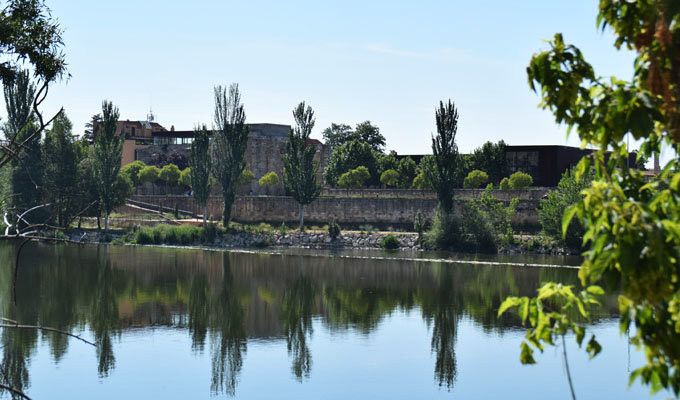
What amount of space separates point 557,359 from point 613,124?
601 inches

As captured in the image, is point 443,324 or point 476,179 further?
point 476,179

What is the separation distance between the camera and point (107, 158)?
165ft

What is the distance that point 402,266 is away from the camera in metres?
38.1

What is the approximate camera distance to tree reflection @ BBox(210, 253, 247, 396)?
16.6 meters

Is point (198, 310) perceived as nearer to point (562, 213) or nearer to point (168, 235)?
point (562, 213)

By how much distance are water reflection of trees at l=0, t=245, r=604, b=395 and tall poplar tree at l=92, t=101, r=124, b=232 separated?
9367 millimetres

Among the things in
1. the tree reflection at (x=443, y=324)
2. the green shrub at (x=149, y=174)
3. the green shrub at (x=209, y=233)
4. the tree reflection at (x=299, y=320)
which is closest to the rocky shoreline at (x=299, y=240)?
the green shrub at (x=209, y=233)

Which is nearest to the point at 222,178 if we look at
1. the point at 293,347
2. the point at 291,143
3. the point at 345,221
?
the point at 291,143

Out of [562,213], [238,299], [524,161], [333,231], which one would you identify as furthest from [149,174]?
[238,299]

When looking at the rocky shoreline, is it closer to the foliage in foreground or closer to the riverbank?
the riverbank

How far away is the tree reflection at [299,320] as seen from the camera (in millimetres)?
18188

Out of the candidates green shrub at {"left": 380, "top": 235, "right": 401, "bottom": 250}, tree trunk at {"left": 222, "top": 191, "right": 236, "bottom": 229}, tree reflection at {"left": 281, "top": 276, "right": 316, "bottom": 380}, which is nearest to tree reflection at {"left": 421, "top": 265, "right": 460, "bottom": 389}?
tree reflection at {"left": 281, "top": 276, "right": 316, "bottom": 380}

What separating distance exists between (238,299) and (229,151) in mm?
27331

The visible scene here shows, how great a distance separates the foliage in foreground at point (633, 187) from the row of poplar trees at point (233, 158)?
156 ft
